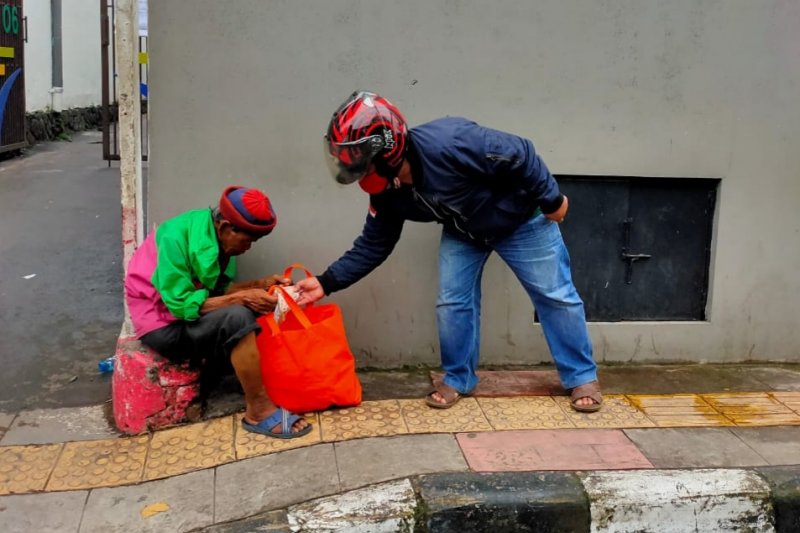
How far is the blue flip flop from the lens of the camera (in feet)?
12.4

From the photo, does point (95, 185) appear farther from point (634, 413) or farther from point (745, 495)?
point (745, 495)

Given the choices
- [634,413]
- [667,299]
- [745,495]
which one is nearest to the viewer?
[745,495]

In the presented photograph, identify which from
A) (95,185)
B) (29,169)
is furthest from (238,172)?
(29,169)

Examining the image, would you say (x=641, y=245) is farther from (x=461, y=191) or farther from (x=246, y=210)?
(x=246, y=210)

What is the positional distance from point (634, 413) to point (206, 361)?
2194 mm

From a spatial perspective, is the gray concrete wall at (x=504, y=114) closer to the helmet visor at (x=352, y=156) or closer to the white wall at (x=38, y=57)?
the helmet visor at (x=352, y=156)

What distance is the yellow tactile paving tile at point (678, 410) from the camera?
13.3 feet

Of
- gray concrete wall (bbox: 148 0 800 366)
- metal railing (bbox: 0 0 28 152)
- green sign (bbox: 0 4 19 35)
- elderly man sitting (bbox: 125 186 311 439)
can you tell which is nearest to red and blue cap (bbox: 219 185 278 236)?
elderly man sitting (bbox: 125 186 311 439)

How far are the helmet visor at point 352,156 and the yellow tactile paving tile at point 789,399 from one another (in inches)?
103

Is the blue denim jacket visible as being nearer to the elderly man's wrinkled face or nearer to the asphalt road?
the elderly man's wrinkled face

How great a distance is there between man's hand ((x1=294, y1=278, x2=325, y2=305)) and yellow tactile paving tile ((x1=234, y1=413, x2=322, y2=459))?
2.00ft

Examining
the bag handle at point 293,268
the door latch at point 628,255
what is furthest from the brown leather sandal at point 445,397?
the door latch at point 628,255

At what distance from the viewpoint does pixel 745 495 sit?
3.48m

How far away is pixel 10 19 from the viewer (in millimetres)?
10648
